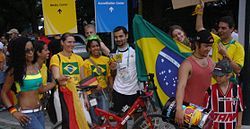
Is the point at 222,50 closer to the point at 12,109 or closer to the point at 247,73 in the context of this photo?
the point at 247,73

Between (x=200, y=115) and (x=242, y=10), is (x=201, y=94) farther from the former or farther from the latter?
(x=242, y=10)

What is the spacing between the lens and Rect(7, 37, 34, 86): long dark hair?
13.6ft

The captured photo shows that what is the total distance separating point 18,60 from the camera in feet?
13.8

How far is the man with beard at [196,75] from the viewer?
3877 mm

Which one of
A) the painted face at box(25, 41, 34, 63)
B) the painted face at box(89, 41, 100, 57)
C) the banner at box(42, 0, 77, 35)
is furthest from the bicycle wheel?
the banner at box(42, 0, 77, 35)

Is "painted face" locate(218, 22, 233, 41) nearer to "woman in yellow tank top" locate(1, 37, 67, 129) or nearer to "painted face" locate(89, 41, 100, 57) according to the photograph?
"painted face" locate(89, 41, 100, 57)

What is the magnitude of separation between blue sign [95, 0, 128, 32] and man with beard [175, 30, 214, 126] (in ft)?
15.0

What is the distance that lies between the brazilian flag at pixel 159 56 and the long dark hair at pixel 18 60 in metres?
1.71

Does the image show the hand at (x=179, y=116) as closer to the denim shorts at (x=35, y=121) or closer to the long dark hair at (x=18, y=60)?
the denim shorts at (x=35, y=121)

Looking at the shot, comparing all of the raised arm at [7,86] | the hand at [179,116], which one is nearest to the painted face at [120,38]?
the raised arm at [7,86]

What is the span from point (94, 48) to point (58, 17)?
263 cm

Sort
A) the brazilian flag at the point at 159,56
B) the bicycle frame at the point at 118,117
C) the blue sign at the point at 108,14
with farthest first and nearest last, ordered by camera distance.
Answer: the blue sign at the point at 108,14 → the bicycle frame at the point at 118,117 → the brazilian flag at the point at 159,56

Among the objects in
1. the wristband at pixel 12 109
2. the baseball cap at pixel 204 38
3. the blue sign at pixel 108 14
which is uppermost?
the blue sign at pixel 108 14

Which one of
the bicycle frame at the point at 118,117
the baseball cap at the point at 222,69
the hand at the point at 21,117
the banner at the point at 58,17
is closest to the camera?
the baseball cap at the point at 222,69
